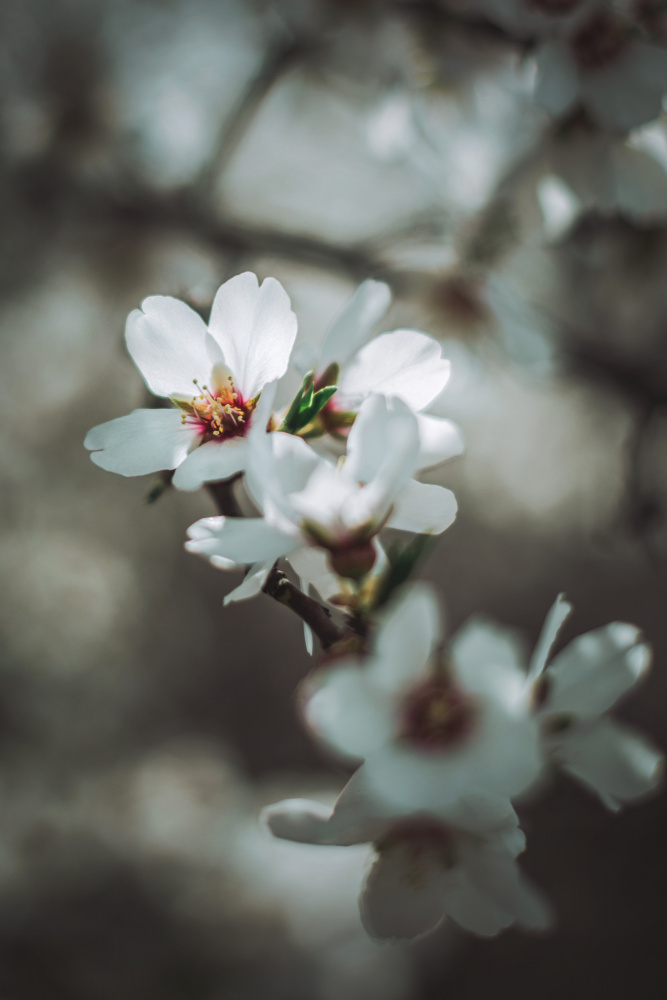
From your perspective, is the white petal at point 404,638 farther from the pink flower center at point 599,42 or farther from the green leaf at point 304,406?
the pink flower center at point 599,42

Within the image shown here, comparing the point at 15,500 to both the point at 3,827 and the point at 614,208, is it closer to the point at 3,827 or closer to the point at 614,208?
the point at 3,827

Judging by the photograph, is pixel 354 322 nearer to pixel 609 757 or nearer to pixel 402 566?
pixel 402 566

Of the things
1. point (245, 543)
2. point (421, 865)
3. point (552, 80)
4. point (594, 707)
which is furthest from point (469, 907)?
point (552, 80)

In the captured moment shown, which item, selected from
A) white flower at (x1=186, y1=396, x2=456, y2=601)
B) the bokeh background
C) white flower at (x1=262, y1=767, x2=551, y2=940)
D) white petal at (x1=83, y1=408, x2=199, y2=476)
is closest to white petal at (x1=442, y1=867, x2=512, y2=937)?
white flower at (x1=262, y1=767, x2=551, y2=940)

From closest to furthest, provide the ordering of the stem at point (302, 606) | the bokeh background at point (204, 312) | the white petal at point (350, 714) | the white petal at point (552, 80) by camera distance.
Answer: the white petal at point (350, 714)
the stem at point (302, 606)
the white petal at point (552, 80)
the bokeh background at point (204, 312)

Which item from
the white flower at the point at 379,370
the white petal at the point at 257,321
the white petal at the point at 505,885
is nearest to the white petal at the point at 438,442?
the white flower at the point at 379,370

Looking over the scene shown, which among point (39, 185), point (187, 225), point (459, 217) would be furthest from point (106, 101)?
point (459, 217)
